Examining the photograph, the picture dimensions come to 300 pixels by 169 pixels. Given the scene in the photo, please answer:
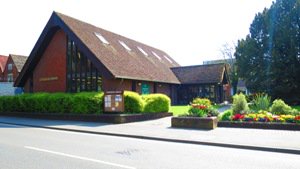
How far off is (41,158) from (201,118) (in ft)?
28.9

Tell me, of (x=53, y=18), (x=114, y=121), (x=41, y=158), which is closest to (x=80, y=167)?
(x=41, y=158)

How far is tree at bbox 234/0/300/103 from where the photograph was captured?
3256 centimetres

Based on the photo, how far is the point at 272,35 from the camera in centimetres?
3456

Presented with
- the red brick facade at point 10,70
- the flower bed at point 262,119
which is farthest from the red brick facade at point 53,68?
the red brick facade at point 10,70

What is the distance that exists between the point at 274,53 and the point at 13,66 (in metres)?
51.1

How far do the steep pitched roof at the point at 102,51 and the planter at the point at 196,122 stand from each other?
25.9 ft

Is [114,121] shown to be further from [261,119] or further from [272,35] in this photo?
[272,35]

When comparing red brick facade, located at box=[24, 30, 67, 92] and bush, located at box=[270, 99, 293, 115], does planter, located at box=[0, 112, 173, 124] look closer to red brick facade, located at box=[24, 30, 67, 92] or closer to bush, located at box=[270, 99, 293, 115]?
red brick facade, located at box=[24, 30, 67, 92]

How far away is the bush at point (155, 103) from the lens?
2052 cm

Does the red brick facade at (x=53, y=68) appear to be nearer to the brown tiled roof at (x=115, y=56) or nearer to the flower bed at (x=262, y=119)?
the brown tiled roof at (x=115, y=56)

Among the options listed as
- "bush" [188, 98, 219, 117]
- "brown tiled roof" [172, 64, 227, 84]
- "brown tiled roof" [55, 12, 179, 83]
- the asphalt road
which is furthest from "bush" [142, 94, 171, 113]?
"brown tiled roof" [172, 64, 227, 84]

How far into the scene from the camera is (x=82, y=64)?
2545cm

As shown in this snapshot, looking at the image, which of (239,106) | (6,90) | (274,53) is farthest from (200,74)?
(6,90)

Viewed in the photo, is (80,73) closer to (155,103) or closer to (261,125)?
→ (155,103)
